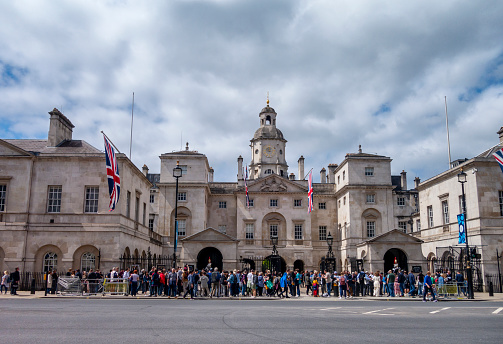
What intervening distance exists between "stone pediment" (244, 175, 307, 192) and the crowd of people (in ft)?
91.0

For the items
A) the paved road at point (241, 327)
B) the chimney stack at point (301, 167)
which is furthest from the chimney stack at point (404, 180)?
the paved road at point (241, 327)

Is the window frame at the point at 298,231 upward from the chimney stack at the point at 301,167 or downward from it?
downward

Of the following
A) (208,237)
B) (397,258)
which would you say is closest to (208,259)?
(208,237)

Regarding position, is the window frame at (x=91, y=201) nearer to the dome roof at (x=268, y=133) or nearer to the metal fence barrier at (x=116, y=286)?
the metal fence barrier at (x=116, y=286)

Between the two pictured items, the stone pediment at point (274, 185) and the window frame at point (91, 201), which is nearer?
the window frame at point (91, 201)

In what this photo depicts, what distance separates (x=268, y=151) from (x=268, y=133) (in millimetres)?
2876

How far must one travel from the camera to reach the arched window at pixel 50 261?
3158 cm

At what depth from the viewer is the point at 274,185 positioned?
58.5 metres

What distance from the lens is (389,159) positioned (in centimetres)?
5547

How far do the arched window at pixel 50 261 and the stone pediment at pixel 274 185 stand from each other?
97.7 ft

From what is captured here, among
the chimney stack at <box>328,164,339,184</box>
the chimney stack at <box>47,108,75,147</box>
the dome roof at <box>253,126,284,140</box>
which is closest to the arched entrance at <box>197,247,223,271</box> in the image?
the chimney stack at <box>47,108,75,147</box>

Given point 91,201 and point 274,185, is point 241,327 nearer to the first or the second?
point 91,201

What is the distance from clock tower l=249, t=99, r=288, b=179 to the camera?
73.2 metres

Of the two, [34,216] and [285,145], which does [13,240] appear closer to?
[34,216]
